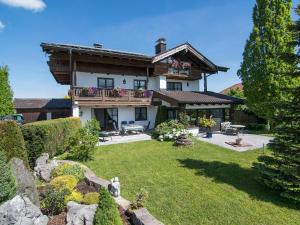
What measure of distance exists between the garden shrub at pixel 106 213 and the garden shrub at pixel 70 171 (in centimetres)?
378

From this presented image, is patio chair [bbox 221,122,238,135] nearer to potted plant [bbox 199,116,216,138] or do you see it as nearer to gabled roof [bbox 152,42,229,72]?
potted plant [bbox 199,116,216,138]

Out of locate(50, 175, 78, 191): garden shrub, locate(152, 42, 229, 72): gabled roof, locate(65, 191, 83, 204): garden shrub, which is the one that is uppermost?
locate(152, 42, 229, 72): gabled roof

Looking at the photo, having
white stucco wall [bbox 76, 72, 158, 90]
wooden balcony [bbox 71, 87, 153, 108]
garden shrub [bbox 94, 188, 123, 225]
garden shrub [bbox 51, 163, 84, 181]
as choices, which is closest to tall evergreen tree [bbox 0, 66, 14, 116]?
white stucco wall [bbox 76, 72, 158, 90]

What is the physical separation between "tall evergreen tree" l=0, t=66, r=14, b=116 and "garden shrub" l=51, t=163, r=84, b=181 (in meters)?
21.1

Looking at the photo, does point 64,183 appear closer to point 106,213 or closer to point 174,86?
point 106,213

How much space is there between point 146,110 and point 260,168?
15397mm

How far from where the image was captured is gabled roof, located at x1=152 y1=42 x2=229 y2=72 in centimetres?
2190

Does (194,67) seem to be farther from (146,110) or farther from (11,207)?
(11,207)

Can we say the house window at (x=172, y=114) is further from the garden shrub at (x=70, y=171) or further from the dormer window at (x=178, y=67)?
the garden shrub at (x=70, y=171)

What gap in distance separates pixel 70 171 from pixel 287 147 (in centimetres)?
779

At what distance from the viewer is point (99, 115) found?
22875 mm

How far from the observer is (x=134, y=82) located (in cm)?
2245

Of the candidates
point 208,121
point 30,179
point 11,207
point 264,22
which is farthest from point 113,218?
point 264,22

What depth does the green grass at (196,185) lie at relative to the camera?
6.22 m
